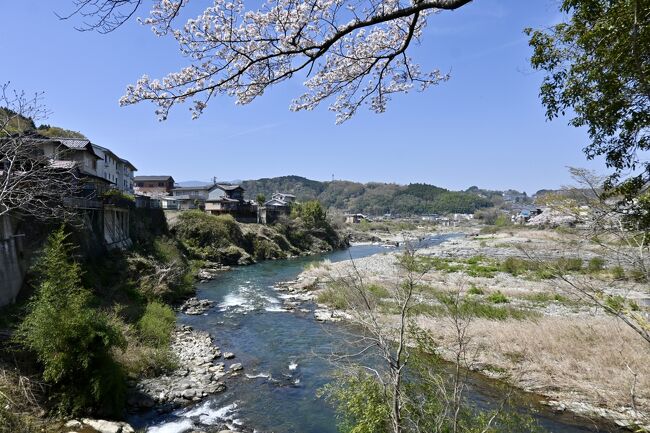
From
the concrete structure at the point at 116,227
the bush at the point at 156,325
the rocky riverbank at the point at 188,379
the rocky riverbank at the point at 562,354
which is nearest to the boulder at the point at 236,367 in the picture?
the rocky riverbank at the point at 188,379

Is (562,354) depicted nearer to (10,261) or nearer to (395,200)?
(10,261)

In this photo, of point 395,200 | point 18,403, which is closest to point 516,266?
point 18,403

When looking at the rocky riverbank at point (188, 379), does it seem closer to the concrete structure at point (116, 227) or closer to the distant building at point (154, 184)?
the concrete structure at point (116, 227)

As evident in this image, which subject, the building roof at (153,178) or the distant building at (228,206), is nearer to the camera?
the distant building at (228,206)

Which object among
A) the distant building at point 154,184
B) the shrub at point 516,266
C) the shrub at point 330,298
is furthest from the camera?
the distant building at point 154,184

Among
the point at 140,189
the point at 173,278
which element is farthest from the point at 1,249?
the point at 140,189

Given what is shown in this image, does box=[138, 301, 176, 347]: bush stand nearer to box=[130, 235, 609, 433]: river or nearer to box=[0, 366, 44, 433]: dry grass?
box=[130, 235, 609, 433]: river

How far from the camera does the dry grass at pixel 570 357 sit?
Result: 9.52 m

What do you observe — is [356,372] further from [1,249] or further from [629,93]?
[1,249]

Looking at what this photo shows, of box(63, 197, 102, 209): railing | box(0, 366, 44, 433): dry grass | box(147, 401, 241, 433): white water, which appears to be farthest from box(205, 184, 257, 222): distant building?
box(0, 366, 44, 433): dry grass

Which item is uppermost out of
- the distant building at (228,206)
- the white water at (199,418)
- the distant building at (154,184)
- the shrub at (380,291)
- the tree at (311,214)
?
the distant building at (154,184)

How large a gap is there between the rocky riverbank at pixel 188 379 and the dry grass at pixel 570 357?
744 cm

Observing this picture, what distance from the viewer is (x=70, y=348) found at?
27.6 feet

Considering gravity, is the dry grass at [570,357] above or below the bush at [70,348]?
below
